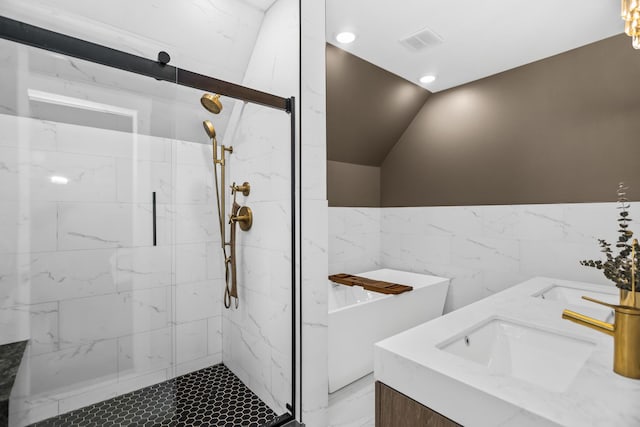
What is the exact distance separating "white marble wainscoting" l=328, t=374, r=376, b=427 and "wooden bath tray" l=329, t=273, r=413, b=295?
71cm

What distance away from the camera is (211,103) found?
211 cm

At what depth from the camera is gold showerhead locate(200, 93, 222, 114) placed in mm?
2057

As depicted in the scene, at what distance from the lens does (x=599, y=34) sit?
239 centimetres

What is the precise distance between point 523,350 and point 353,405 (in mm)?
1301

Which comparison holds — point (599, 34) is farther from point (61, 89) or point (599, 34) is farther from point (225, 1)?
point (61, 89)

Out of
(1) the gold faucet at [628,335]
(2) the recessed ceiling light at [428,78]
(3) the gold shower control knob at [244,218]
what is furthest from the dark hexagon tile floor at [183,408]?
(2) the recessed ceiling light at [428,78]

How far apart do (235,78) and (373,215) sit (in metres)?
2.26

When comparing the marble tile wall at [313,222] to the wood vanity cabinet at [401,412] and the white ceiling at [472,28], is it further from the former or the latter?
the wood vanity cabinet at [401,412]

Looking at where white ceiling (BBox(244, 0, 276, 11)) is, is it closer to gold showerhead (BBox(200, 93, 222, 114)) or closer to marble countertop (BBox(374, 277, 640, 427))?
gold showerhead (BBox(200, 93, 222, 114))

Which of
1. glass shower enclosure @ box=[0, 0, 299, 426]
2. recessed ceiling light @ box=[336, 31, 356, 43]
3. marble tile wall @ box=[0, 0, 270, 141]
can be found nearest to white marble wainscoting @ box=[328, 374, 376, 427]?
glass shower enclosure @ box=[0, 0, 299, 426]

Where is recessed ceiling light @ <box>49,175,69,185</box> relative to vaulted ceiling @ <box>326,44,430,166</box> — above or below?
below

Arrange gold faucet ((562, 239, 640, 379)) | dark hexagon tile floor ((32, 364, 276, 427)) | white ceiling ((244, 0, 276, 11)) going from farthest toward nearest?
white ceiling ((244, 0, 276, 11)) → dark hexagon tile floor ((32, 364, 276, 427)) → gold faucet ((562, 239, 640, 379))

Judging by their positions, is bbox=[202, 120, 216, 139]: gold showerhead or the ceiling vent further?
the ceiling vent

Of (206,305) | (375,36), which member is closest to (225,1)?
(375,36)
